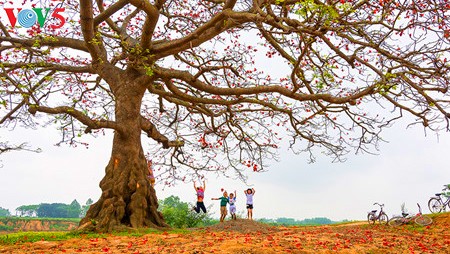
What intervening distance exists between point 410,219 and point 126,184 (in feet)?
37.7

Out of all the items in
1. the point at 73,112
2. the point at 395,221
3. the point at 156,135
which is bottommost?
the point at 395,221

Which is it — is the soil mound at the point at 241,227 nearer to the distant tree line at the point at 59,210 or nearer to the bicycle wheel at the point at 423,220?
the bicycle wheel at the point at 423,220

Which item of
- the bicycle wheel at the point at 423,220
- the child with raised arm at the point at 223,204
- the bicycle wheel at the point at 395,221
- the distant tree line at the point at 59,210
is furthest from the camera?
the distant tree line at the point at 59,210

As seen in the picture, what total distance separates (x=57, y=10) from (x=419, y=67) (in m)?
10.9

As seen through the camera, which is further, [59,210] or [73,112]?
[59,210]

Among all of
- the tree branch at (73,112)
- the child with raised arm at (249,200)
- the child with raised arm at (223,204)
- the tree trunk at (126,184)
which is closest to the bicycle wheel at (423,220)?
the child with raised arm at (249,200)

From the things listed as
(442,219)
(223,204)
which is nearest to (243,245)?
(223,204)

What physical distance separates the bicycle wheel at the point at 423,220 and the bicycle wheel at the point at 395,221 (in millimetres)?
604

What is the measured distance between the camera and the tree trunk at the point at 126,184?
13109 mm

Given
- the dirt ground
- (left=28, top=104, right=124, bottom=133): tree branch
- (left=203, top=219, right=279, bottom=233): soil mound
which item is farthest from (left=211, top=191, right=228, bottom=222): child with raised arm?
(left=28, top=104, right=124, bottom=133): tree branch

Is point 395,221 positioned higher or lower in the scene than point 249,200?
lower

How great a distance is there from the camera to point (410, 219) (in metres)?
17.0

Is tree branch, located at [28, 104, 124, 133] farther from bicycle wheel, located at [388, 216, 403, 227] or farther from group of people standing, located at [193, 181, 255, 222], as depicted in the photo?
bicycle wheel, located at [388, 216, 403, 227]

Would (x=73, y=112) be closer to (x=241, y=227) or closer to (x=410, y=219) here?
(x=241, y=227)
